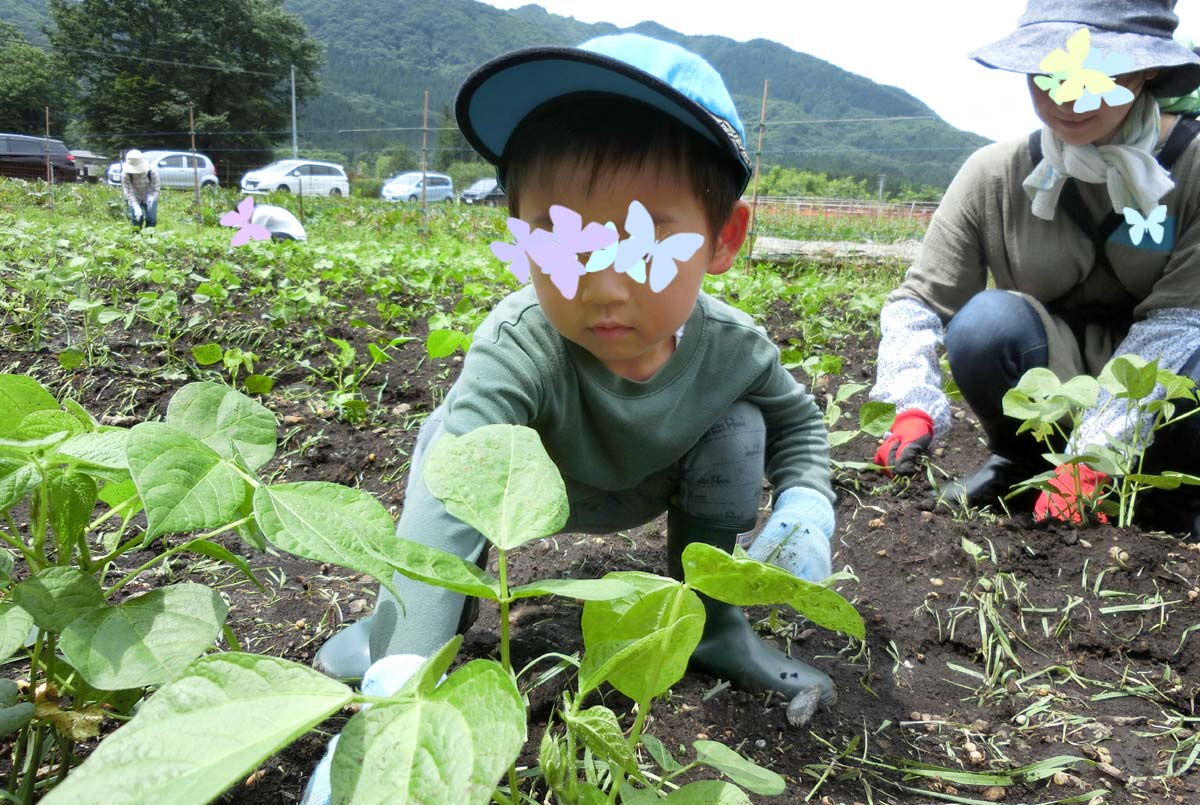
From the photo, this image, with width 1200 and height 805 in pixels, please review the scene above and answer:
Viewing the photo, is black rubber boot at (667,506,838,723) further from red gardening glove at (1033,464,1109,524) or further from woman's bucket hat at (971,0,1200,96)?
woman's bucket hat at (971,0,1200,96)

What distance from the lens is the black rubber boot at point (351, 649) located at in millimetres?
933

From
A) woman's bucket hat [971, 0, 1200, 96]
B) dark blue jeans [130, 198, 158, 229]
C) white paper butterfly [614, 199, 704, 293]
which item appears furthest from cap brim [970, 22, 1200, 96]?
dark blue jeans [130, 198, 158, 229]

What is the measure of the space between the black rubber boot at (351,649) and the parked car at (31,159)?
51.7 feet

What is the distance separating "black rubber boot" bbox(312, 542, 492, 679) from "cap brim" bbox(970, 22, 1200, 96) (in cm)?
121

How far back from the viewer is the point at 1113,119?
145cm

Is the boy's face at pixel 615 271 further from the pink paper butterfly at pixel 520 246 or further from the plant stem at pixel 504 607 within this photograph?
the plant stem at pixel 504 607

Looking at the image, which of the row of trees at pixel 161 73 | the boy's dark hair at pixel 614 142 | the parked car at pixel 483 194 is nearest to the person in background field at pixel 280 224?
the boy's dark hair at pixel 614 142

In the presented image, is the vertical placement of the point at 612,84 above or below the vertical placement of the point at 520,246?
above

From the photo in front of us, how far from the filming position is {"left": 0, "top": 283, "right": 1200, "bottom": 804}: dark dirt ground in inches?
34.1

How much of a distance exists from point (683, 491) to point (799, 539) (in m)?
0.20

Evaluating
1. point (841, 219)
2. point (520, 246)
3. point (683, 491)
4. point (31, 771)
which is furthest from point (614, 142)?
point (841, 219)

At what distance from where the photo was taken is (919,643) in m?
1.13

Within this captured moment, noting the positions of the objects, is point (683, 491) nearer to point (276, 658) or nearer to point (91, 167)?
point (276, 658)

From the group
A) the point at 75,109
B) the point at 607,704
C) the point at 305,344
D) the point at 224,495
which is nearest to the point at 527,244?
the point at 224,495
